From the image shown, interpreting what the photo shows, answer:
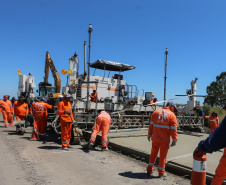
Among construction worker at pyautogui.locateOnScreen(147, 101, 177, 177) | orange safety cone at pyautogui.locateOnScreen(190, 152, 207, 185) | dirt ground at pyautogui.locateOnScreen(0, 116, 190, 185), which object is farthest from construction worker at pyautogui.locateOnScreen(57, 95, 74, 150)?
orange safety cone at pyautogui.locateOnScreen(190, 152, 207, 185)

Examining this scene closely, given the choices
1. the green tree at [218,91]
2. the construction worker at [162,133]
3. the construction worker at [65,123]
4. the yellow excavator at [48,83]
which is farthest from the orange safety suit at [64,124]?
the green tree at [218,91]

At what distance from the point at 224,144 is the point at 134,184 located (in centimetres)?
214

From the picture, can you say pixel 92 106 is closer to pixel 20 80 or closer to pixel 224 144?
pixel 20 80

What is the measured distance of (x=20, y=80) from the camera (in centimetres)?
1526

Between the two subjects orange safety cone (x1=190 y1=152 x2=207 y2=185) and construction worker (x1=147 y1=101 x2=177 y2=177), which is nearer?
orange safety cone (x1=190 y1=152 x2=207 y2=185)

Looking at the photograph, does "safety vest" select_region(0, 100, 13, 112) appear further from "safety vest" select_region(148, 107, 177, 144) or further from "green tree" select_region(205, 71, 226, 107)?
"green tree" select_region(205, 71, 226, 107)

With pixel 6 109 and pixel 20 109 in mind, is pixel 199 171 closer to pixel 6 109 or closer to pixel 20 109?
pixel 20 109

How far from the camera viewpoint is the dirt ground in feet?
13.6

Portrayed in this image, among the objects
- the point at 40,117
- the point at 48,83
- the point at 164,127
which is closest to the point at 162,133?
the point at 164,127

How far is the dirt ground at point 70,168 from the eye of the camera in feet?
13.6

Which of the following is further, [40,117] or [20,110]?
[20,110]

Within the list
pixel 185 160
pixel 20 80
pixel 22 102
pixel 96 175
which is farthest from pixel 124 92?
pixel 96 175

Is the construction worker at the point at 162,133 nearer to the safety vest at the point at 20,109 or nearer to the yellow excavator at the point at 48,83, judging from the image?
the safety vest at the point at 20,109

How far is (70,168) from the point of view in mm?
4855
